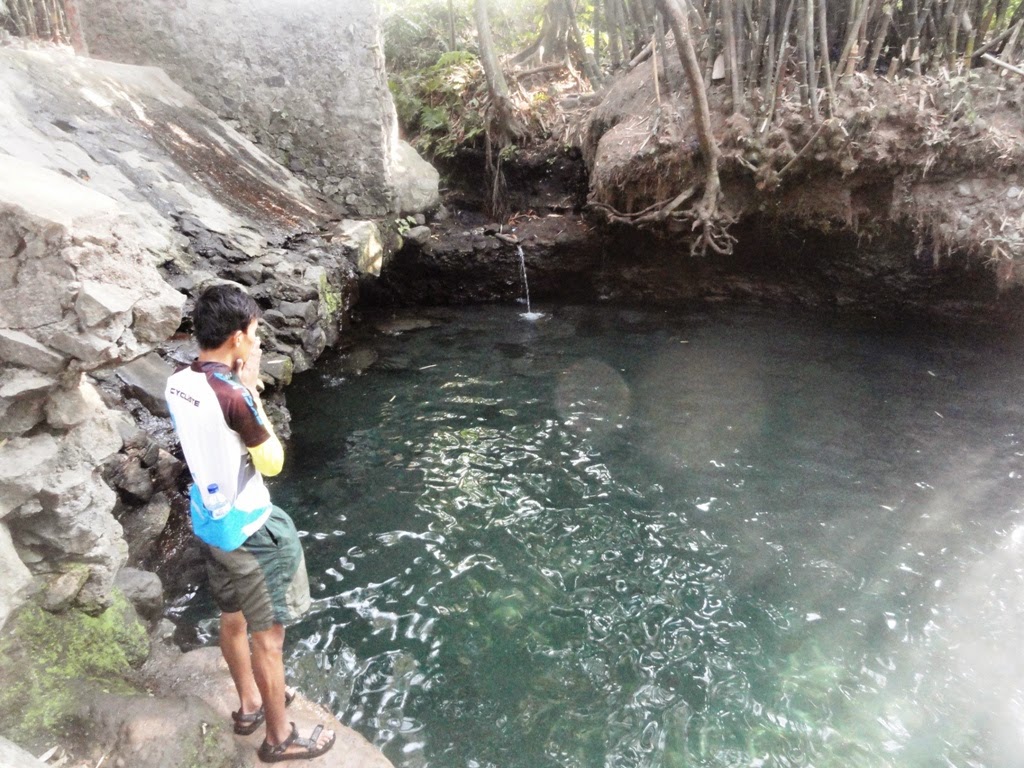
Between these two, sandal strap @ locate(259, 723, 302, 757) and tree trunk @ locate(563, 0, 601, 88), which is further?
tree trunk @ locate(563, 0, 601, 88)

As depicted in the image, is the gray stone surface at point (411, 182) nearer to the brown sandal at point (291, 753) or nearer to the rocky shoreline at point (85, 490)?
the rocky shoreline at point (85, 490)

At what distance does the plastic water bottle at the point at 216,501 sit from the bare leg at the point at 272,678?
543mm

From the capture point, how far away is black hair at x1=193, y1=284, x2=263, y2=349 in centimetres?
226

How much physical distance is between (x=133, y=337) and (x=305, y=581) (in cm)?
122

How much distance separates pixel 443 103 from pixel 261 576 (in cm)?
1017

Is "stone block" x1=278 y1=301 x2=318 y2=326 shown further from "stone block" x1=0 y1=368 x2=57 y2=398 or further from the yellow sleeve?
the yellow sleeve

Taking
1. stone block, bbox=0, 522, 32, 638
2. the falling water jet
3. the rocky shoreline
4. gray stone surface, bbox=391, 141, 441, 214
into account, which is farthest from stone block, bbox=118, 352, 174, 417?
the falling water jet

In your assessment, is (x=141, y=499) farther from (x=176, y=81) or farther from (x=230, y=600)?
(x=176, y=81)

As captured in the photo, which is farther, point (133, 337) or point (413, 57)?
point (413, 57)

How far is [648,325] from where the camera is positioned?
8.21 metres

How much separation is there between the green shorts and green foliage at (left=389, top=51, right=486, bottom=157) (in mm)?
9086

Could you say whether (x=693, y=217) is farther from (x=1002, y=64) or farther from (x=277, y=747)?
(x=277, y=747)

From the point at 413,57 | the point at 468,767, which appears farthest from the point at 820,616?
the point at 413,57

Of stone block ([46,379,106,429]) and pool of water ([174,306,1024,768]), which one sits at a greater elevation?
stone block ([46,379,106,429])
